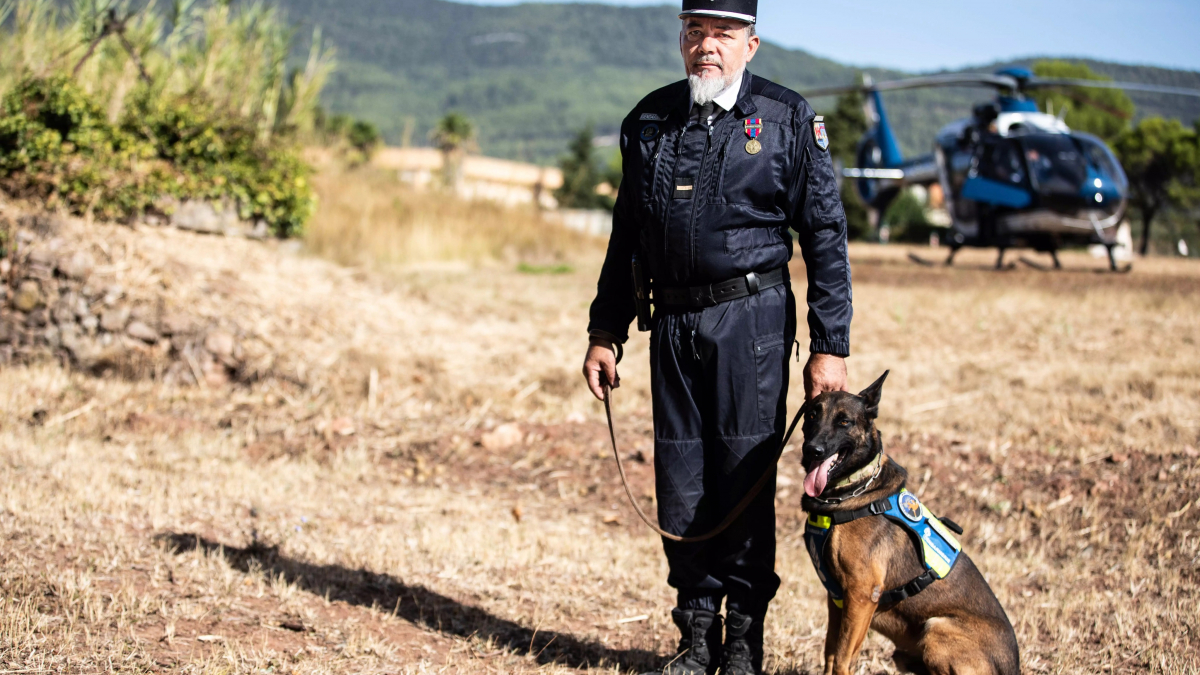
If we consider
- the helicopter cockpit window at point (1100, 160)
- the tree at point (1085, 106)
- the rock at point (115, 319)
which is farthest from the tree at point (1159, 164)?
the rock at point (115, 319)

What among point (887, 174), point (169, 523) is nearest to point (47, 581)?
point (169, 523)

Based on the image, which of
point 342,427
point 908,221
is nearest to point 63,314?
point 342,427

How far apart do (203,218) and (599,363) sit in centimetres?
811

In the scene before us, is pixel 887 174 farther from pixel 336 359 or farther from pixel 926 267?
pixel 336 359

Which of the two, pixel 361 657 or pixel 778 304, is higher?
pixel 778 304

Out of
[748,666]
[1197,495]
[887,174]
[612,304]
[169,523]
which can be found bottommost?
[169,523]

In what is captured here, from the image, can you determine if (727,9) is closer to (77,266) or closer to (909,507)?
(909,507)

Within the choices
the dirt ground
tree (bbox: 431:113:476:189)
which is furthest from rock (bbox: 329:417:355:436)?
tree (bbox: 431:113:476:189)

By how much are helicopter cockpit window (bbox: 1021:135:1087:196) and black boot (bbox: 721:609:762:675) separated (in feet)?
53.7

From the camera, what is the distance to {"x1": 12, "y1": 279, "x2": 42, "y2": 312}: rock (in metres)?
7.96

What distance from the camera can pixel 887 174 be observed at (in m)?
26.4

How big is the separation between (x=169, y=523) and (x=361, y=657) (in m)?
1.87

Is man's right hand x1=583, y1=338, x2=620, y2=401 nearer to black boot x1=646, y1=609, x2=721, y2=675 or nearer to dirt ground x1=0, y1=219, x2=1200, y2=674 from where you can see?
black boot x1=646, y1=609, x2=721, y2=675

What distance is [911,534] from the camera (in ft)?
10.4
